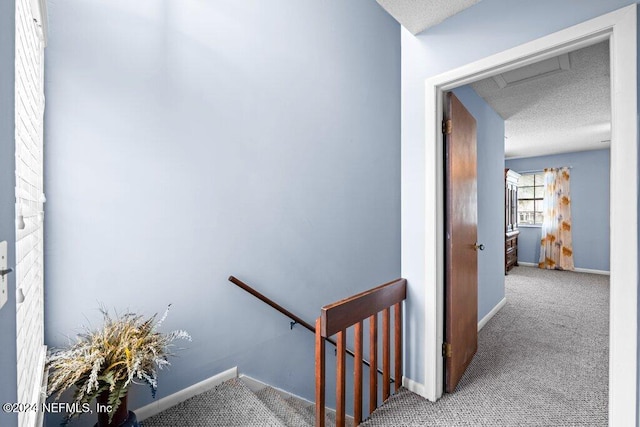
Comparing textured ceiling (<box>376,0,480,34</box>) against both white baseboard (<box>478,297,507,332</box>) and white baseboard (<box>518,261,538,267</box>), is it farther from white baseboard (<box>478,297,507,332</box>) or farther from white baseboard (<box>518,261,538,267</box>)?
white baseboard (<box>518,261,538,267</box>)

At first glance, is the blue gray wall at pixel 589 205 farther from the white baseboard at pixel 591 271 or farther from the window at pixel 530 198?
the window at pixel 530 198

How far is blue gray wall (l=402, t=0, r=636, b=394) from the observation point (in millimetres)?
1346

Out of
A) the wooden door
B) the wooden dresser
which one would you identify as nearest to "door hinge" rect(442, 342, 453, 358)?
the wooden door

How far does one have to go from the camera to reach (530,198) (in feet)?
22.1

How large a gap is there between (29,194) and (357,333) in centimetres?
148

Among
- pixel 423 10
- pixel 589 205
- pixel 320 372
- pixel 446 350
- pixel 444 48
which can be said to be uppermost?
pixel 423 10

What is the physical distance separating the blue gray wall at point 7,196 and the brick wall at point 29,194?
0.51ft

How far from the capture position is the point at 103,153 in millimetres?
1525

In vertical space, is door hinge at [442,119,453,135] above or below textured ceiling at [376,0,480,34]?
below

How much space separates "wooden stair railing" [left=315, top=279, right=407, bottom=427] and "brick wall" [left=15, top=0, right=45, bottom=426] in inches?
39.4

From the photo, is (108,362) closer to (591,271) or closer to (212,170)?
(212,170)

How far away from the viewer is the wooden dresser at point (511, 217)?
18.9 ft

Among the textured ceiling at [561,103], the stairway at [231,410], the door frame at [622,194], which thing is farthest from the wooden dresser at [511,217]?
the stairway at [231,410]

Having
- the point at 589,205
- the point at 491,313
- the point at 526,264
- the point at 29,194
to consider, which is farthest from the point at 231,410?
the point at 589,205
